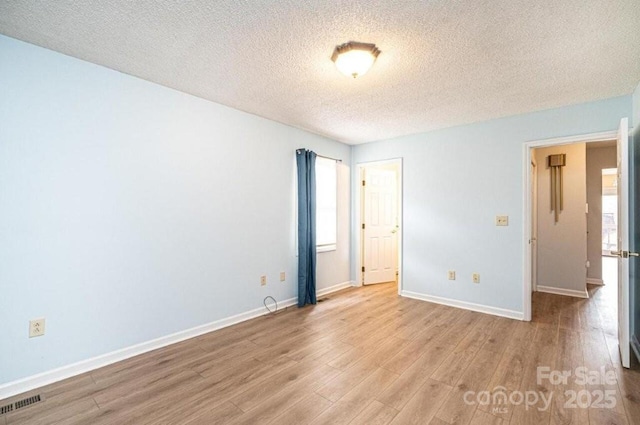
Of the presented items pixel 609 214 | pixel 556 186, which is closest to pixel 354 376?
pixel 556 186

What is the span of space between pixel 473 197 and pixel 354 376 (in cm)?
280

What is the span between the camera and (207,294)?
10.1 ft

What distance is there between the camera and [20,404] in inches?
75.2

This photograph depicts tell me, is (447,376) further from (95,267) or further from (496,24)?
(95,267)

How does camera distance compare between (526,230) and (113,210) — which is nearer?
(113,210)

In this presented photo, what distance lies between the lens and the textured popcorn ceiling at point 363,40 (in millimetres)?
1736

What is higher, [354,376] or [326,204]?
[326,204]

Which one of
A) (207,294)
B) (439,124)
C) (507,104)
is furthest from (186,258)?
(507,104)

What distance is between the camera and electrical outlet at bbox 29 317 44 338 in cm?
209

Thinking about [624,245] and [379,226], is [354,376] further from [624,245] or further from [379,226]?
[379,226]

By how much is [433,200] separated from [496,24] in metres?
2.60

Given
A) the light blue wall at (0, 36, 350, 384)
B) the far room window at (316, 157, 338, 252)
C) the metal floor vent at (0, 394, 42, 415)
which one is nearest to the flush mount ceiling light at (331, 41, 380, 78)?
the light blue wall at (0, 36, 350, 384)

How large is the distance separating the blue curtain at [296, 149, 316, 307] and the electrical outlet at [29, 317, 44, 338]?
2.54 metres

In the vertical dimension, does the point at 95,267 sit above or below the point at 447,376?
above
